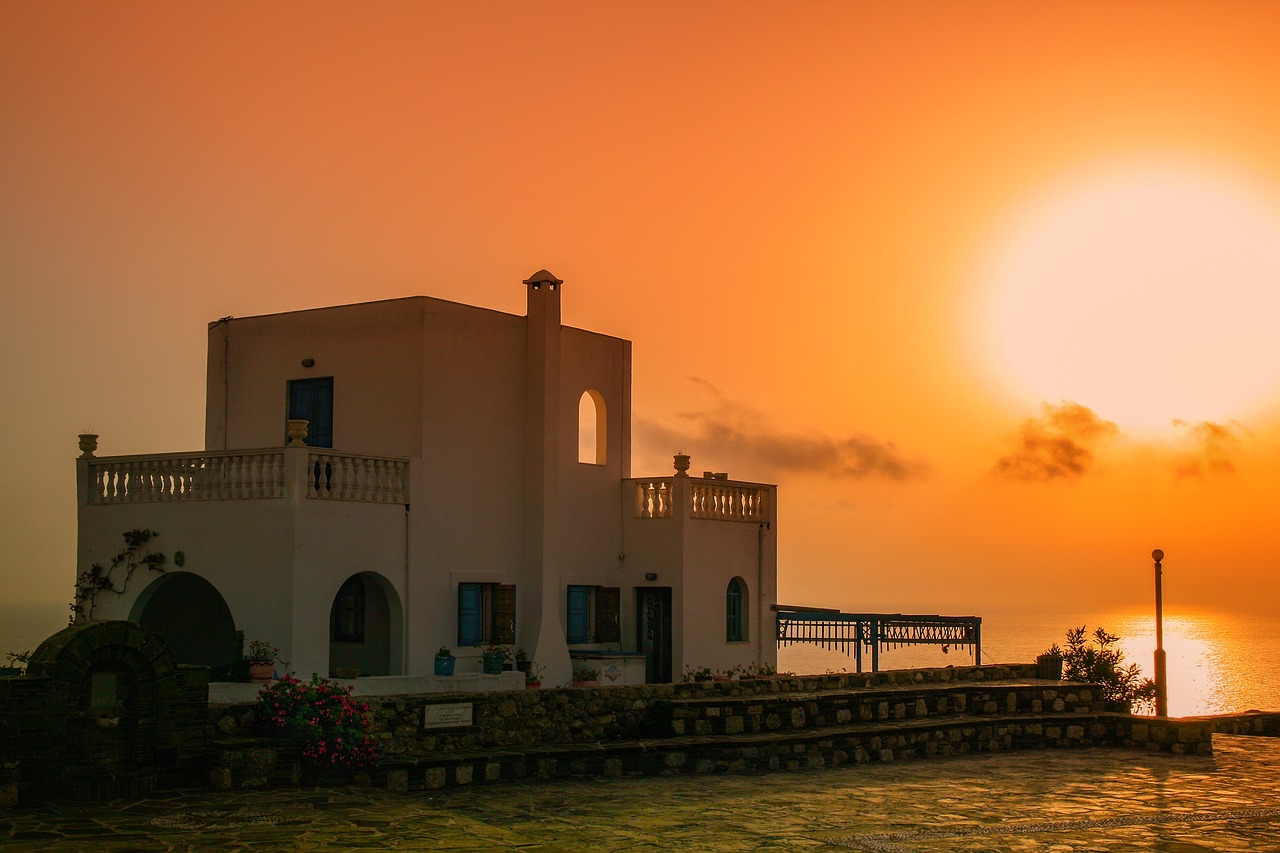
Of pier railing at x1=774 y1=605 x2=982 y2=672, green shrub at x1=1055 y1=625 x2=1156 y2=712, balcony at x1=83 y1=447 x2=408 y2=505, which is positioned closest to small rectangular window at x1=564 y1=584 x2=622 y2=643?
pier railing at x1=774 y1=605 x2=982 y2=672

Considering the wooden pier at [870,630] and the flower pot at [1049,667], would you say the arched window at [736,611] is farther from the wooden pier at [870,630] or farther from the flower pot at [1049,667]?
the flower pot at [1049,667]

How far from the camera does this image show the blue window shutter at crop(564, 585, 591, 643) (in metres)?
25.7

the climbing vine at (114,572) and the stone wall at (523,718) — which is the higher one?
the climbing vine at (114,572)

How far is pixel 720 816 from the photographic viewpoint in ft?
44.7

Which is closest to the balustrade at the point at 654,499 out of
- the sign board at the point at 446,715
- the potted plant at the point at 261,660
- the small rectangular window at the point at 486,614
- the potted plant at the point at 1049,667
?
the small rectangular window at the point at 486,614

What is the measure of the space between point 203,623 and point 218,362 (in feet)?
15.6

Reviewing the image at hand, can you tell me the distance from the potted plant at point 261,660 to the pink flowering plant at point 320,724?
5.80 m

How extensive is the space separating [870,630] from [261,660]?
11694 millimetres

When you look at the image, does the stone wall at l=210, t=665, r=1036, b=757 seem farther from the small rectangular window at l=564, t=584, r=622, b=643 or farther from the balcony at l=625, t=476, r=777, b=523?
the balcony at l=625, t=476, r=777, b=523

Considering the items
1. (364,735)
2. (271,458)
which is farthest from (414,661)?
(364,735)

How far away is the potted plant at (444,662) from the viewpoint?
893 inches

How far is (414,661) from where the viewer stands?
2253 cm

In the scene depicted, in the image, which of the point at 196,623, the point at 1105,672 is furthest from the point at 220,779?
the point at 1105,672

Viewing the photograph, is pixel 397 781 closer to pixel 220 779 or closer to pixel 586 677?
pixel 220 779
